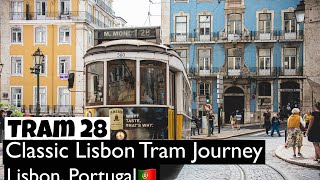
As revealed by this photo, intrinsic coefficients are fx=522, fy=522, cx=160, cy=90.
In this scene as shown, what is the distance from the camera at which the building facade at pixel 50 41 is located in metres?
21.9

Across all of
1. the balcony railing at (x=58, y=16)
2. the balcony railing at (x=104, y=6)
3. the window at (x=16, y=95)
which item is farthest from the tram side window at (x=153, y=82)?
the window at (x=16, y=95)

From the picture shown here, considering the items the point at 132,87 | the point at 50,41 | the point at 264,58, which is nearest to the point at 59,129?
the point at 132,87

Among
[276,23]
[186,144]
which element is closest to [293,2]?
[276,23]

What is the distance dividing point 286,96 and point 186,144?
16591 mm

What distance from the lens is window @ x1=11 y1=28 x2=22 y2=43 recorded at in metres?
24.1

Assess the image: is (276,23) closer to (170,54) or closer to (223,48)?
(223,48)

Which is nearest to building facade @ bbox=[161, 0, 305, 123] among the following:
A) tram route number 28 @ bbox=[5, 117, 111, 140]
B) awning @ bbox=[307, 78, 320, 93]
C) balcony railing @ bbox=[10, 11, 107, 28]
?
awning @ bbox=[307, 78, 320, 93]

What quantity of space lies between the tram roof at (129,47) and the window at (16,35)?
17222mm

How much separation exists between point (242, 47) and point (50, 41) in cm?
1032

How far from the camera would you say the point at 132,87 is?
7.25 m

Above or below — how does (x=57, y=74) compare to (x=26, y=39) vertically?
below

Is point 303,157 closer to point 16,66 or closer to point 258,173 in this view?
point 258,173

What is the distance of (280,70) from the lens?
24625 mm

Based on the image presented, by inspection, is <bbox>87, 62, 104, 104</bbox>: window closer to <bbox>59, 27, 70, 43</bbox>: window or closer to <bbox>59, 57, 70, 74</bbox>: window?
<bbox>59, 57, 70, 74</bbox>: window
